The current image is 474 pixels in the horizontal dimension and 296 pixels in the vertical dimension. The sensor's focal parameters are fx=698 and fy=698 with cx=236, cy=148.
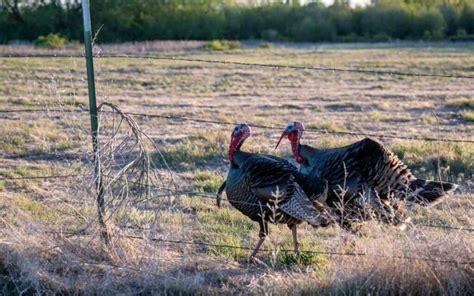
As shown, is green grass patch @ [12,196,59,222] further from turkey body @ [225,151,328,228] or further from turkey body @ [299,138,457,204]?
turkey body @ [299,138,457,204]

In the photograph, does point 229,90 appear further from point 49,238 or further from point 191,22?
point 191,22

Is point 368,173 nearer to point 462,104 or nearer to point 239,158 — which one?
point 239,158

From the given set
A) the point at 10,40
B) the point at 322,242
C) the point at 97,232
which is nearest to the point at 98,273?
A: the point at 97,232

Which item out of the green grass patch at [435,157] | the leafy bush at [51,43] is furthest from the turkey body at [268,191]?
the leafy bush at [51,43]

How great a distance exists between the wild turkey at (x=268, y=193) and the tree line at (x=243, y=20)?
54.4 meters

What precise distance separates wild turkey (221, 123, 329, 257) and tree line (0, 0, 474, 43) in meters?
54.4

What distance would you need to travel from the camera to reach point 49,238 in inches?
205

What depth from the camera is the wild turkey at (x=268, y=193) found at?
5.45 metres

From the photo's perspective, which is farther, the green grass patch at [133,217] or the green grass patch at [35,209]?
the green grass patch at [35,209]

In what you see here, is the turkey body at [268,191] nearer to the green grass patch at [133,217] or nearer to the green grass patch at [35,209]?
the green grass patch at [133,217]

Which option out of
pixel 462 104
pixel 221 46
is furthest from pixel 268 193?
pixel 221 46

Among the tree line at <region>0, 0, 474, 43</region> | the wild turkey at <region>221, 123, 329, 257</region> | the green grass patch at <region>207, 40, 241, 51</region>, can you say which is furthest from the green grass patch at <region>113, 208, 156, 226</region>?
the tree line at <region>0, 0, 474, 43</region>

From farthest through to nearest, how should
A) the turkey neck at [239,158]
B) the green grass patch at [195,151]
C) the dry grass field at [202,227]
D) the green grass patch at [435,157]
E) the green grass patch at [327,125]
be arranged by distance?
1. the green grass patch at [327,125]
2. the green grass patch at [195,151]
3. the green grass patch at [435,157]
4. the turkey neck at [239,158]
5. the dry grass field at [202,227]

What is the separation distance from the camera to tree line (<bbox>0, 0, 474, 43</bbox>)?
59.2 m
